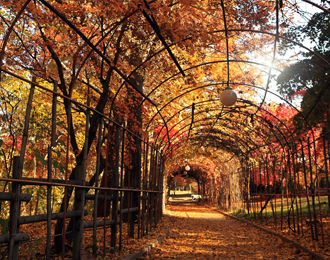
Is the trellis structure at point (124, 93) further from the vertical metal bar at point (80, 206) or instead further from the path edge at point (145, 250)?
the path edge at point (145, 250)

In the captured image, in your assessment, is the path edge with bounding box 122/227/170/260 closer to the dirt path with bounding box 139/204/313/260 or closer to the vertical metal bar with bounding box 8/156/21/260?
the dirt path with bounding box 139/204/313/260

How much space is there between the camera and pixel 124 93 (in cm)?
1074

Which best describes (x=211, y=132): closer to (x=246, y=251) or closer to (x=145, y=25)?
(x=246, y=251)

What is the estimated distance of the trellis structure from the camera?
4.57 m

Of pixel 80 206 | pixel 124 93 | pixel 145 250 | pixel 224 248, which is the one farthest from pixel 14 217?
pixel 124 93

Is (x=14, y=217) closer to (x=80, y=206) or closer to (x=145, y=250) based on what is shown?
(x=80, y=206)

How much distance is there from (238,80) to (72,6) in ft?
23.5

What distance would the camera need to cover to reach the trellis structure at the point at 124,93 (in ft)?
15.0

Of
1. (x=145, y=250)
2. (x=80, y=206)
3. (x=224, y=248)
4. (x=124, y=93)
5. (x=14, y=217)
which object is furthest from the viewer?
(x=124, y=93)

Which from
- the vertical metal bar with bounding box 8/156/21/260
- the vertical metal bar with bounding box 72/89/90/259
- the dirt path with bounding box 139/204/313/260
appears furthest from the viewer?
the dirt path with bounding box 139/204/313/260

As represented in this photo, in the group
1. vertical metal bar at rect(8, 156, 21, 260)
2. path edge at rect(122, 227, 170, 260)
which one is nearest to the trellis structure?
vertical metal bar at rect(8, 156, 21, 260)

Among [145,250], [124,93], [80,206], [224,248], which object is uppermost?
[124,93]

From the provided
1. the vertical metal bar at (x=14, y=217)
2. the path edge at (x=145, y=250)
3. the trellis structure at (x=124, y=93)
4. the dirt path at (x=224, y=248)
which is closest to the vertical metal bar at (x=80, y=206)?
the trellis structure at (x=124, y=93)

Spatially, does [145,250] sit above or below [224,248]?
above
